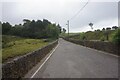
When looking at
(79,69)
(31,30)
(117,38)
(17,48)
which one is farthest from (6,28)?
(79,69)

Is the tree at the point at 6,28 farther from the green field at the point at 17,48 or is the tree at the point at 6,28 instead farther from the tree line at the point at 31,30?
the green field at the point at 17,48

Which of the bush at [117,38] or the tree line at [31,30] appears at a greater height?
the tree line at [31,30]

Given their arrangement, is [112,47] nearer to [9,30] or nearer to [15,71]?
[15,71]

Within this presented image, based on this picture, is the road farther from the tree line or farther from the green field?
the tree line

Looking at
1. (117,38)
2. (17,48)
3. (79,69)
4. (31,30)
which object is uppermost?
(31,30)

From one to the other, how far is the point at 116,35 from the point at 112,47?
1407 mm

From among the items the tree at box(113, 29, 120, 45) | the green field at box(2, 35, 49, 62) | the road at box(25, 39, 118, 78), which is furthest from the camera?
the green field at box(2, 35, 49, 62)

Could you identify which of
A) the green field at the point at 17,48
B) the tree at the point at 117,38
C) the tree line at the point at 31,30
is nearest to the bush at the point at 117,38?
the tree at the point at 117,38

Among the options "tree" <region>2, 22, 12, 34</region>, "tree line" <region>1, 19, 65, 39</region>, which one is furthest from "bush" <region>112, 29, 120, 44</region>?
"tree" <region>2, 22, 12, 34</region>

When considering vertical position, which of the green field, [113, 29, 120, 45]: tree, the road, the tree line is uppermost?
the tree line

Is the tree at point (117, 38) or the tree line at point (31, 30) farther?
the tree line at point (31, 30)

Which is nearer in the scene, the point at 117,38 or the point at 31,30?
the point at 117,38

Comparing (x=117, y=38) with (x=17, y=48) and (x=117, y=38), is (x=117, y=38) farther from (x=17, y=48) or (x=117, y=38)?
(x=17, y=48)

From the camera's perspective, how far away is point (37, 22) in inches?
5778
